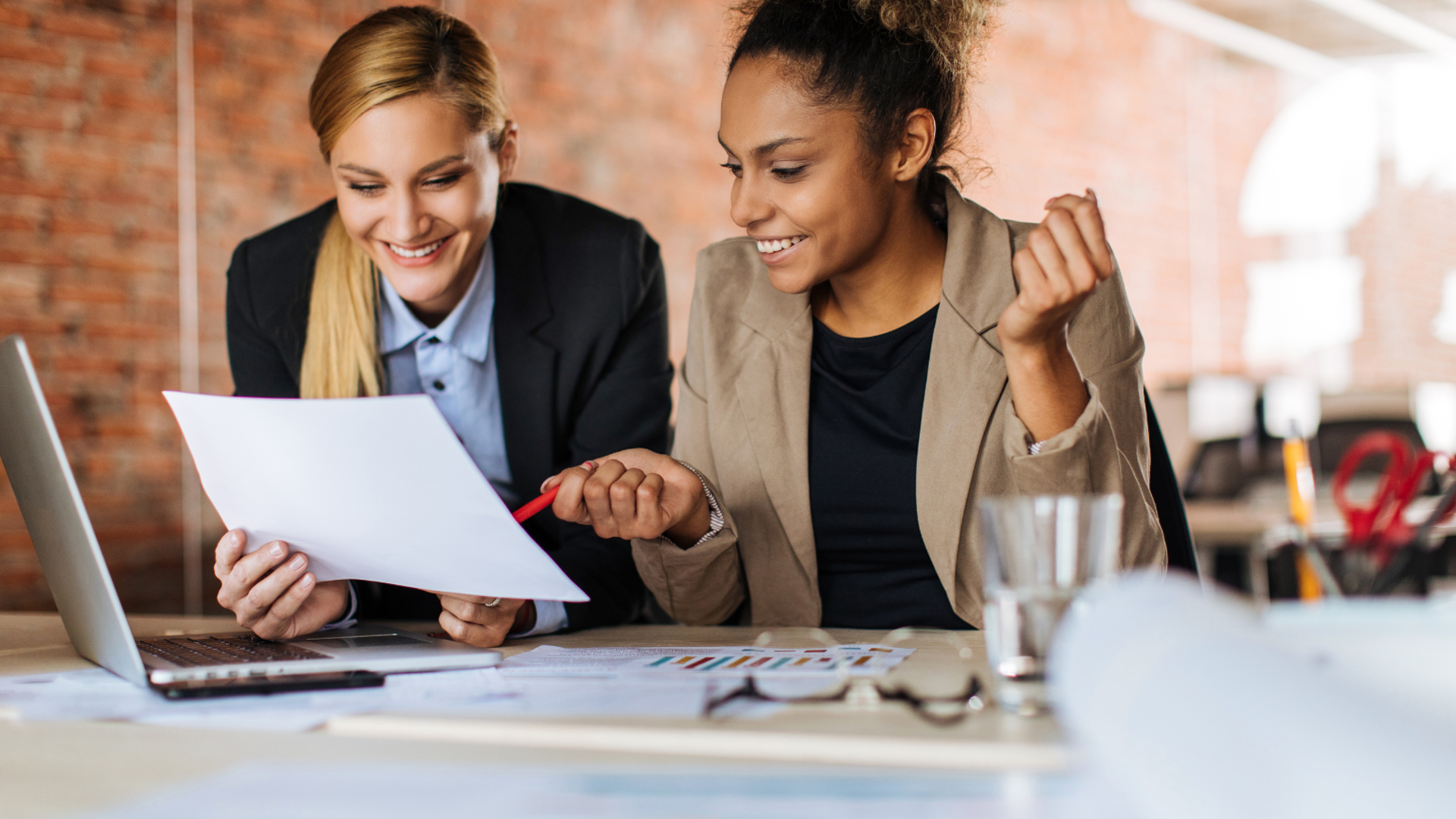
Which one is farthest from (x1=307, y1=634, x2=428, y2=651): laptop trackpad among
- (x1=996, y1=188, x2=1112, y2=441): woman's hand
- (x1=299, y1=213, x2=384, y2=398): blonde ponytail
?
(x1=996, y1=188, x2=1112, y2=441): woman's hand

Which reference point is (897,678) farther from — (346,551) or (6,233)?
(6,233)

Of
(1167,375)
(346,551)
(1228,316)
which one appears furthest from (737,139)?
(1228,316)

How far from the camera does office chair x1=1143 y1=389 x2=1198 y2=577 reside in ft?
4.43

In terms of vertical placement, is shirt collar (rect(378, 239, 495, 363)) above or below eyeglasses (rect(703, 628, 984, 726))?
above

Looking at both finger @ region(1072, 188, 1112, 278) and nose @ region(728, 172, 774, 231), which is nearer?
finger @ region(1072, 188, 1112, 278)

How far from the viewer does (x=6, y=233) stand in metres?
2.91

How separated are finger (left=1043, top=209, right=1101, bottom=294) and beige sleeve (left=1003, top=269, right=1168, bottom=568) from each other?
0.45ft

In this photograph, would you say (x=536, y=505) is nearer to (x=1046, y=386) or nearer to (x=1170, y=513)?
(x=1046, y=386)

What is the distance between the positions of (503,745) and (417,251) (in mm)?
1042

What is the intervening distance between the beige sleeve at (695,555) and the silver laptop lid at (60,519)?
57cm

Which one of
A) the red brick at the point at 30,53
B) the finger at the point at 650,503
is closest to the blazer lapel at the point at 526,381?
the finger at the point at 650,503

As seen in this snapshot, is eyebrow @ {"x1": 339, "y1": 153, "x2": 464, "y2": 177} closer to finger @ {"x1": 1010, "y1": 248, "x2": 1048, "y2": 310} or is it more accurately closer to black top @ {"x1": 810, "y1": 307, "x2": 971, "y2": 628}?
black top @ {"x1": 810, "y1": 307, "x2": 971, "y2": 628}

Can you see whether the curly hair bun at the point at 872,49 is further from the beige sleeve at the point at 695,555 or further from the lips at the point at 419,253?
the lips at the point at 419,253

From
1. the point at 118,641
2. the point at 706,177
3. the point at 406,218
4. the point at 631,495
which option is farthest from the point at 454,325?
the point at 706,177
